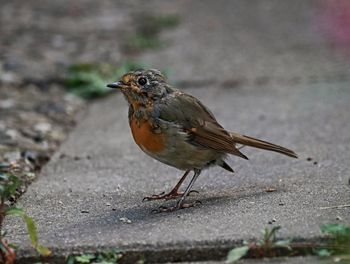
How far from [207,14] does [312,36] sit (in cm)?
171

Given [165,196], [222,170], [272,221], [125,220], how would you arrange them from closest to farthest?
[272,221]
[125,220]
[165,196]
[222,170]

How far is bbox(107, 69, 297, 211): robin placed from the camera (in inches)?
164

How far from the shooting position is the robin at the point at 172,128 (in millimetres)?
4164

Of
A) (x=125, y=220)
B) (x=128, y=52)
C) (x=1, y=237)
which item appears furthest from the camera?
(x=128, y=52)

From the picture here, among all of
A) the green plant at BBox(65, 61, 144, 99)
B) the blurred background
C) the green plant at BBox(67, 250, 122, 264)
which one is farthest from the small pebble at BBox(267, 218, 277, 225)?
the green plant at BBox(65, 61, 144, 99)

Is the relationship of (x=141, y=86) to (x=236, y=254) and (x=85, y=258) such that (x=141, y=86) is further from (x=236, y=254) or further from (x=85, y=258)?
(x=236, y=254)

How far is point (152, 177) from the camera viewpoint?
4.84 m

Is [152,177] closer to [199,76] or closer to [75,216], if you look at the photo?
[75,216]

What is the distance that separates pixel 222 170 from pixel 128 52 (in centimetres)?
361

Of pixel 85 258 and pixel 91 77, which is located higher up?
pixel 91 77

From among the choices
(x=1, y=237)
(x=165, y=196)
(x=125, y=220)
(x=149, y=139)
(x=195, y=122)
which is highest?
(x=195, y=122)

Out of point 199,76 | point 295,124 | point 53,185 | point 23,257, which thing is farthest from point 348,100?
point 23,257

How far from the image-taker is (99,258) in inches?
130

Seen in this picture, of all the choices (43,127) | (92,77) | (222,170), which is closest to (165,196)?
(222,170)
